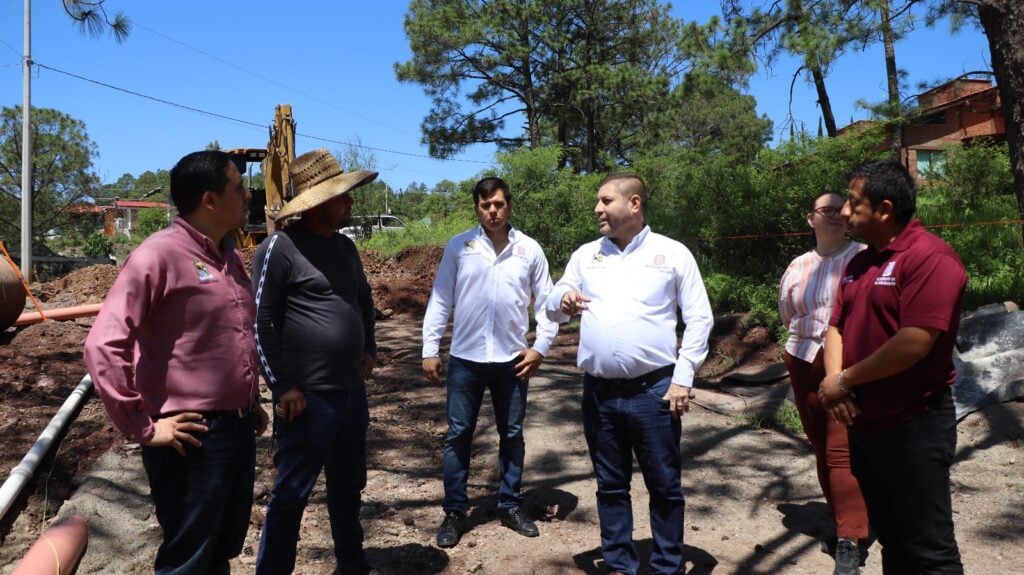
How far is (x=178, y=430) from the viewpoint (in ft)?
8.26

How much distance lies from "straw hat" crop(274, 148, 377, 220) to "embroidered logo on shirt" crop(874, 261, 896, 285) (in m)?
2.07

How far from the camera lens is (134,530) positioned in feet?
14.3

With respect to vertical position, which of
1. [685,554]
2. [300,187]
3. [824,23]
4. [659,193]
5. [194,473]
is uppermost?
[824,23]

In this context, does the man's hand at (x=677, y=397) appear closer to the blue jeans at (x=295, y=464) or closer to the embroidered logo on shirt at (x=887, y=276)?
the embroidered logo on shirt at (x=887, y=276)

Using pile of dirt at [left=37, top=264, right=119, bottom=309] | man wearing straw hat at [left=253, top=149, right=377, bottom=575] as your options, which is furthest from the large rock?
pile of dirt at [left=37, top=264, right=119, bottom=309]

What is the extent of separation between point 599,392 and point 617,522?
0.59 m

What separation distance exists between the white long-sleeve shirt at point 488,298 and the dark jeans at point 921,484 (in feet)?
6.07

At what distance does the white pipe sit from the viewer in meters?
4.27

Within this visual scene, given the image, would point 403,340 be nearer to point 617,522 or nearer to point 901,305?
point 617,522

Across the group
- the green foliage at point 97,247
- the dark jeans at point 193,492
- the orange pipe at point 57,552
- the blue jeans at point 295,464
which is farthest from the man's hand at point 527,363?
the green foliage at point 97,247

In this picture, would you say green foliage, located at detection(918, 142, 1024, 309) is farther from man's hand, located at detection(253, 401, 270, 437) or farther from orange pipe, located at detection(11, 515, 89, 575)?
orange pipe, located at detection(11, 515, 89, 575)

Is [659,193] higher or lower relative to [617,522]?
higher

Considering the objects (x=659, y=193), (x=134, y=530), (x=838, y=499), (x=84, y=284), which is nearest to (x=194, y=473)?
(x=134, y=530)

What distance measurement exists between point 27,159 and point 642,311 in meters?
21.3
